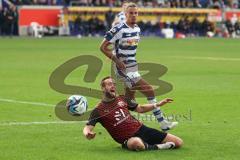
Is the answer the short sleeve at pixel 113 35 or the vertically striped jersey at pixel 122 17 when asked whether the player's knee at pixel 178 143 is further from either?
the vertically striped jersey at pixel 122 17

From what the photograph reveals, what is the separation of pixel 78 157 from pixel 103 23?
162 ft

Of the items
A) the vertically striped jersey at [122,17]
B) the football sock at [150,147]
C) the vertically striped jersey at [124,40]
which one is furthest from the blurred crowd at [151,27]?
the football sock at [150,147]

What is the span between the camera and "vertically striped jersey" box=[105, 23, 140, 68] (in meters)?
13.2

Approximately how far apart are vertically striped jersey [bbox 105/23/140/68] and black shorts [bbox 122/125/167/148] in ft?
7.42

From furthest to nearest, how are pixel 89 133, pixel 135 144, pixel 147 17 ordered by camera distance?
1. pixel 147 17
2. pixel 135 144
3. pixel 89 133

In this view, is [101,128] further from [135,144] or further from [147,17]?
[147,17]

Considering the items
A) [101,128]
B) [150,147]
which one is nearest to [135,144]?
[150,147]

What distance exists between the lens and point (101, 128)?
13.6m

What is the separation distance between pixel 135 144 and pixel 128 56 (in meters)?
2.74

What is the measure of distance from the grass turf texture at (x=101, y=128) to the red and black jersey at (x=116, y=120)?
27cm

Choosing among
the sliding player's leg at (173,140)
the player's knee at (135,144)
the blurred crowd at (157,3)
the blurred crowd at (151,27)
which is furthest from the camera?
the blurred crowd at (151,27)

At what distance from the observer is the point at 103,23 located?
2351 inches

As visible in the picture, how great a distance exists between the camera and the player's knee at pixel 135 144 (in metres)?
11.0

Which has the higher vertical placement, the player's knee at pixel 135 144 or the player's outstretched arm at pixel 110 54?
the player's outstretched arm at pixel 110 54
